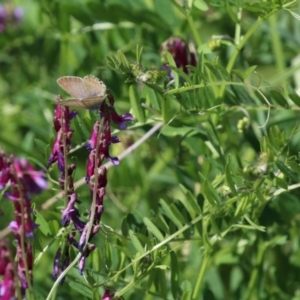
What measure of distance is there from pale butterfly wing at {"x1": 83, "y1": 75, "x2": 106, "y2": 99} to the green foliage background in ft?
0.29

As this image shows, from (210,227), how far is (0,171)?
0.94 feet

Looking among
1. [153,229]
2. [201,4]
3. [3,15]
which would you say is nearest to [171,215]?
[153,229]

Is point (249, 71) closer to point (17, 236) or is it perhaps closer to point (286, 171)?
point (286, 171)

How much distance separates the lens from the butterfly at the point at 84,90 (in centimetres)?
73

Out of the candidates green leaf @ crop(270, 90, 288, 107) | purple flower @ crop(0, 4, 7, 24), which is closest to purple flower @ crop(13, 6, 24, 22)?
purple flower @ crop(0, 4, 7, 24)

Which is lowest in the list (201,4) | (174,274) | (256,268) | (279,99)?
(256,268)

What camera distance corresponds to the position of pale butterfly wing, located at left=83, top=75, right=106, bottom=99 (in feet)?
2.42

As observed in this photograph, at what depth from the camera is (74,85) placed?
0.74 metres

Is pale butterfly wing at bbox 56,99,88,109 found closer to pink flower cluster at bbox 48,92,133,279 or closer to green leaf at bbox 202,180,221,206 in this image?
pink flower cluster at bbox 48,92,133,279

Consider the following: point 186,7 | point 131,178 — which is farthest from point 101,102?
point 131,178

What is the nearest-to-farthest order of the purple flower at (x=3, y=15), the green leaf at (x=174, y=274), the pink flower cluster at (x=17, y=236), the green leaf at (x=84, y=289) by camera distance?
the pink flower cluster at (x=17, y=236) < the green leaf at (x=84, y=289) < the green leaf at (x=174, y=274) < the purple flower at (x=3, y=15)

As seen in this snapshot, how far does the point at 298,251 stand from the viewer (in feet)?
3.70

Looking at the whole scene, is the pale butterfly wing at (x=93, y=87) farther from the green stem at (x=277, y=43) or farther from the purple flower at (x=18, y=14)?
the purple flower at (x=18, y=14)

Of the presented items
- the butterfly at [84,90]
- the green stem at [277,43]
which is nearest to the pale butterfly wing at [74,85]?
the butterfly at [84,90]
